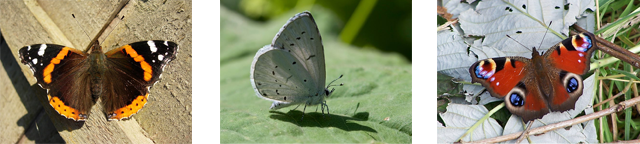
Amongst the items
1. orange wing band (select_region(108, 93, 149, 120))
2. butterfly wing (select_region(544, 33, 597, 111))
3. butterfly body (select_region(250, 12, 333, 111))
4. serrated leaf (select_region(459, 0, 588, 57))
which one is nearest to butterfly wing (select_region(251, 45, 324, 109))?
butterfly body (select_region(250, 12, 333, 111))

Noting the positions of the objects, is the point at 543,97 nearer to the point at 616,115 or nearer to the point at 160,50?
the point at 616,115

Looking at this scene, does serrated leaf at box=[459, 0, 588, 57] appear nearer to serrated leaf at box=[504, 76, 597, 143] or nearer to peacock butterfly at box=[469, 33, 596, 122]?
peacock butterfly at box=[469, 33, 596, 122]

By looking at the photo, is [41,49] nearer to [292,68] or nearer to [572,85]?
[292,68]

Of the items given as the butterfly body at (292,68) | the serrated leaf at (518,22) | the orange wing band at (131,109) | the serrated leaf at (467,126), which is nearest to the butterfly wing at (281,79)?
the butterfly body at (292,68)

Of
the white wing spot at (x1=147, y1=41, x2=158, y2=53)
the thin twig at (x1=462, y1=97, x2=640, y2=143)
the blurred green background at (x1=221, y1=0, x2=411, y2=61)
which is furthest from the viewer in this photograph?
the blurred green background at (x1=221, y1=0, x2=411, y2=61)

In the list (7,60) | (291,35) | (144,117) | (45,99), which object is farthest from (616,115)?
(7,60)

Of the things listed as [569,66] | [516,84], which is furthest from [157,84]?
[569,66]
